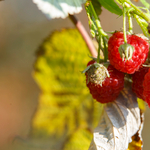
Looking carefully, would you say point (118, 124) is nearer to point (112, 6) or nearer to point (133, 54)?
point (133, 54)

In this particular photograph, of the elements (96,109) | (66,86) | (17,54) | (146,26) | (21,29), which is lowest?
(96,109)

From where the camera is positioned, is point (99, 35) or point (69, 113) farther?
point (69, 113)

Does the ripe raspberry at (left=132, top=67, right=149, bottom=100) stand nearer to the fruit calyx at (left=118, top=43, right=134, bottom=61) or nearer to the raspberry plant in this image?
the raspberry plant

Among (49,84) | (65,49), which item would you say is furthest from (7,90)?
(65,49)

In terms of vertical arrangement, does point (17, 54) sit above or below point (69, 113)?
above

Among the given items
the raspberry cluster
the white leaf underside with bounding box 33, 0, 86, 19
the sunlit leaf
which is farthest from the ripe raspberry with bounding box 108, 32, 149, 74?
the sunlit leaf

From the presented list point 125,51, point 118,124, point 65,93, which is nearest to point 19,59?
point 65,93

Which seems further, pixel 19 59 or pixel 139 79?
pixel 19 59

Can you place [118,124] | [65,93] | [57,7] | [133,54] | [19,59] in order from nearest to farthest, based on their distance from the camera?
1. [57,7]
2. [133,54]
3. [118,124]
4. [65,93]
5. [19,59]

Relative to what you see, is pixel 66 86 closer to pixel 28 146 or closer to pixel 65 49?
pixel 65 49
